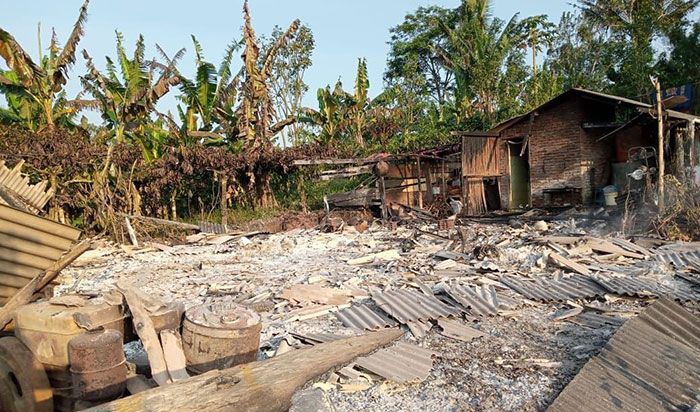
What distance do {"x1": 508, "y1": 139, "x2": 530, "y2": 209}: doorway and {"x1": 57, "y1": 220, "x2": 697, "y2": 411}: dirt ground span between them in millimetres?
4109

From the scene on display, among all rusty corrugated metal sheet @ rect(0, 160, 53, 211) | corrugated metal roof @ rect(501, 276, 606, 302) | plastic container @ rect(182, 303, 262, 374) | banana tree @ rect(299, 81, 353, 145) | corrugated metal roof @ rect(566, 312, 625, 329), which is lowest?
corrugated metal roof @ rect(566, 312, 625, 329)

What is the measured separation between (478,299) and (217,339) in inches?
151

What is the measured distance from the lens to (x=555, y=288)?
6.82 m

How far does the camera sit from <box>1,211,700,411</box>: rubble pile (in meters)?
3.64

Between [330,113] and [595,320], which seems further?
[330,113]

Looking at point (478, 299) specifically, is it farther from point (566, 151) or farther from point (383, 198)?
point (566, 151)

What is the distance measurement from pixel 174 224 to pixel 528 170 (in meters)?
12.9

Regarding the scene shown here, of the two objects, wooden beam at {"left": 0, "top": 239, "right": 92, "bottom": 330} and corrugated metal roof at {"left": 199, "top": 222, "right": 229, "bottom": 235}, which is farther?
corrugated metal roof at {"left": 199, "top": 222, "right": 229, "bottom": 235}

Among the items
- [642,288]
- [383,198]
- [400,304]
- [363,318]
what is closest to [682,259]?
[642,288]

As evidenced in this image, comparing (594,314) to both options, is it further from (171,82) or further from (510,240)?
(171,82)

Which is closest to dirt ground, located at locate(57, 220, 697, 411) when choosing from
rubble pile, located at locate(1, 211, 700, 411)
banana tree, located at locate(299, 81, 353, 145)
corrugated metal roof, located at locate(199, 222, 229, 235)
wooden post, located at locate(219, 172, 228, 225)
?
rubble pile, located at locate(1, 211, 700, 411)

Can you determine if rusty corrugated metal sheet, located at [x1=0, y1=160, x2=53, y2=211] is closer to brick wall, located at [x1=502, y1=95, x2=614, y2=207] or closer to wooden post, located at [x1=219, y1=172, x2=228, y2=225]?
wooden post, located at [x1=219, y1=172, x2=228, y2=225]

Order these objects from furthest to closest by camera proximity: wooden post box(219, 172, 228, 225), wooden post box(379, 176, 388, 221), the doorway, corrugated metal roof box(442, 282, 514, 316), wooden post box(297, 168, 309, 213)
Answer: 1. wooden post box(297, 168, 309, 213)
2. the doorway
3. wooden post box(219, 172, 228, 225)
4. wooden post box(379, 176, 388, 221)
5. corrugated metal roof box(442, 282, 514, 316)

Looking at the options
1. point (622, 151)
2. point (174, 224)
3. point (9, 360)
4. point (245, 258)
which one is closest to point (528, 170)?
point (622, 151)
